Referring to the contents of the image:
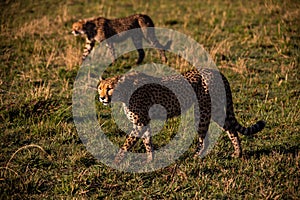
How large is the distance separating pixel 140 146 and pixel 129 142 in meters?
0.44

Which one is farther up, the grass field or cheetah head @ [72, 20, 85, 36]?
cheetah head @ [72, 20, 85, 36]

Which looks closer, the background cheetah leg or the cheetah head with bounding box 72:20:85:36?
the background cheetah leg

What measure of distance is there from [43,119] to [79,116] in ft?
1.89

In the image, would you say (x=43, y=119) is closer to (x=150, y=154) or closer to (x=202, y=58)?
(x=150, y=154)

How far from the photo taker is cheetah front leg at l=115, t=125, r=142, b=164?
4785 mm

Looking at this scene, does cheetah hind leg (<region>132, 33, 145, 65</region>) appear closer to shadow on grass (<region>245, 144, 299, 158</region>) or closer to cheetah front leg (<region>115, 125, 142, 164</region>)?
cheetah front leg (<region>115, 125, 142, 164</region>)

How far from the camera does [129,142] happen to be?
190 inches

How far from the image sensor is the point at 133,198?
4.26 m

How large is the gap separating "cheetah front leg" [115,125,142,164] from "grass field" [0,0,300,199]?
0.76 ft

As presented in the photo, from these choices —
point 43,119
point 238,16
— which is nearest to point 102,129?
point 43,119

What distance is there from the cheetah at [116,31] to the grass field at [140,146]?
28 centimetres

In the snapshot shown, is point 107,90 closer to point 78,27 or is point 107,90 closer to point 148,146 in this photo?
point 148,146

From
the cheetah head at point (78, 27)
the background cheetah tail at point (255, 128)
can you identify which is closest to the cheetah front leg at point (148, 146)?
the background cheetah tail at point (255, 128)

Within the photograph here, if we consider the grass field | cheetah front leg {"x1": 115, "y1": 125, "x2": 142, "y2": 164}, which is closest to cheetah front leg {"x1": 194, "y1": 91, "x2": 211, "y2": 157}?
the grass field
